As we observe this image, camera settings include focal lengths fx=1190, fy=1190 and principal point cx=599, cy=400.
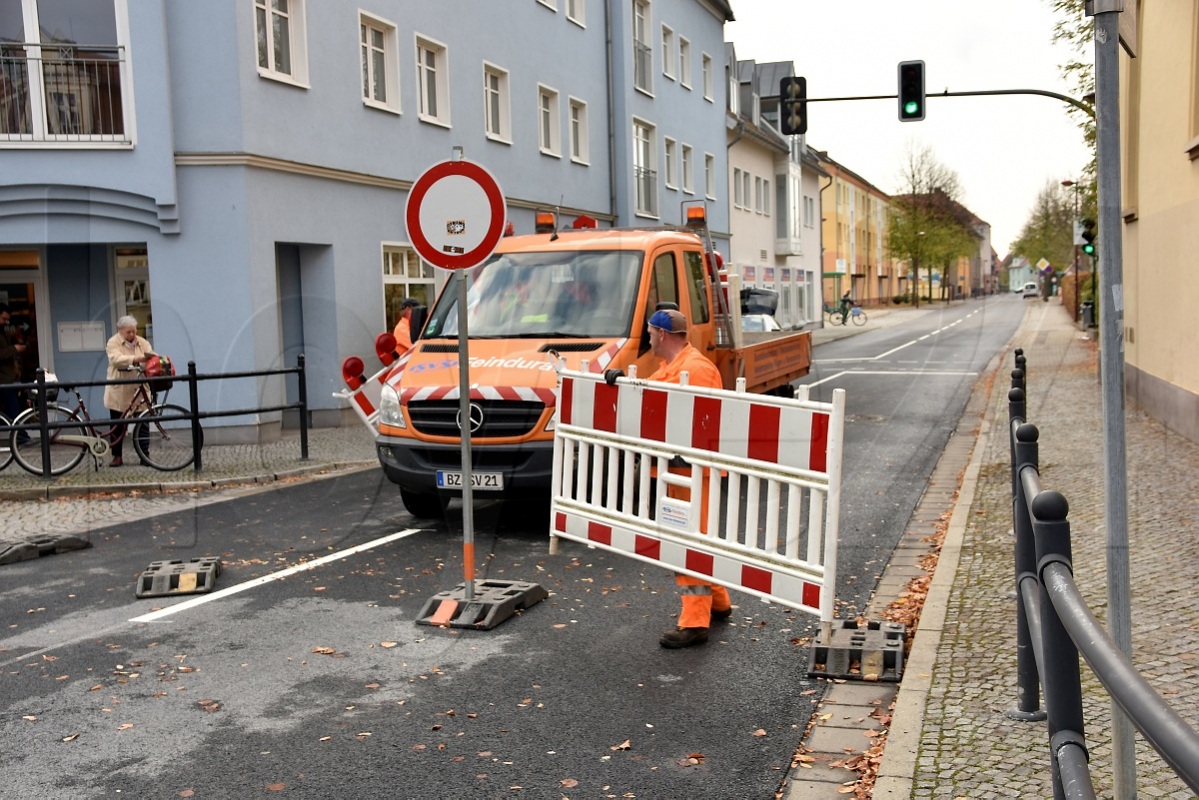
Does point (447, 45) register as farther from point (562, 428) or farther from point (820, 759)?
point (820, 759)

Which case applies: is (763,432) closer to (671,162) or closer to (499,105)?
(499,105)

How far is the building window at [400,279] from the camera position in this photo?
20.7 metres

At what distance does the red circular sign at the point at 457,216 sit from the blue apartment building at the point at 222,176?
23.8 feet

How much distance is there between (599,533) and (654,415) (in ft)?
2.92

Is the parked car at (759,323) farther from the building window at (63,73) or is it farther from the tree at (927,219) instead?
the tree at (927,219)

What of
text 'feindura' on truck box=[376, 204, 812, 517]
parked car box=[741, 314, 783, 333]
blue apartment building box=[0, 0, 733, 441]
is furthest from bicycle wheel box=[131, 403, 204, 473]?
parked car box=[741, 314, 783, 333]

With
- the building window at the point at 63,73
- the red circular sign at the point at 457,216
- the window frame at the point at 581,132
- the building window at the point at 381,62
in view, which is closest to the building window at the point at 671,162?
the window frame at the point at 581,132

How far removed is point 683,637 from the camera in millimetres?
6258

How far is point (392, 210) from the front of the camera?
2103 cm

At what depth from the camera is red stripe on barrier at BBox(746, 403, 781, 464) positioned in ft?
19.1

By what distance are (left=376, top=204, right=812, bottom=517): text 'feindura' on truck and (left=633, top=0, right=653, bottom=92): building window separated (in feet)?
76.5

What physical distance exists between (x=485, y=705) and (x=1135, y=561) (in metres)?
4.28

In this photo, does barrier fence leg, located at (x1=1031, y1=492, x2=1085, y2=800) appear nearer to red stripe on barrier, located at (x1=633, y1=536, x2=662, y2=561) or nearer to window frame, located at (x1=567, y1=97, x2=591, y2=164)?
red stripe on barrier, located at (x1=633, y1=536, x2=662, y2=561)

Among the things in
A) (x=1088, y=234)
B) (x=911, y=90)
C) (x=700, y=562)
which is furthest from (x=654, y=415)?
(x=1088, y=234)
